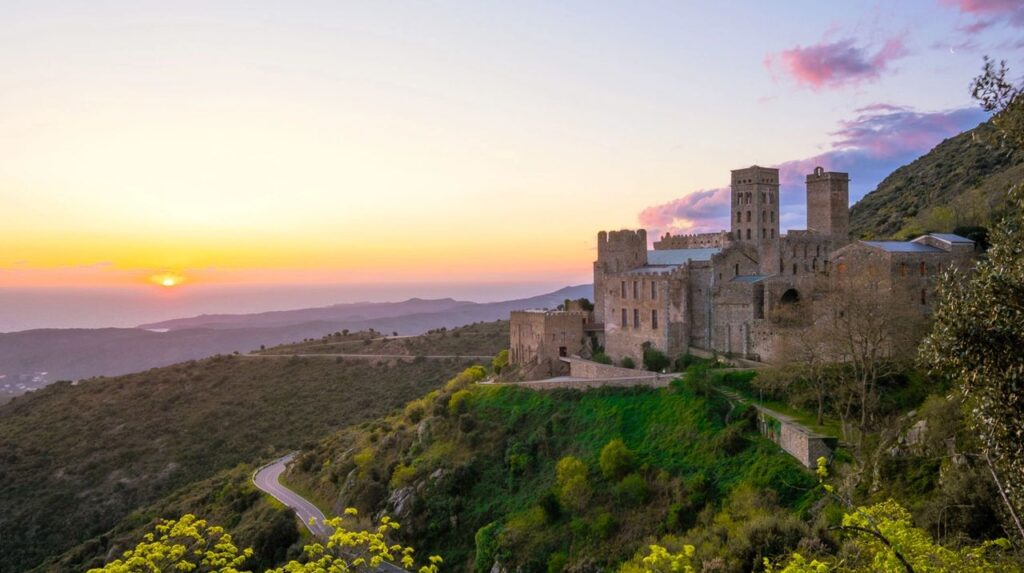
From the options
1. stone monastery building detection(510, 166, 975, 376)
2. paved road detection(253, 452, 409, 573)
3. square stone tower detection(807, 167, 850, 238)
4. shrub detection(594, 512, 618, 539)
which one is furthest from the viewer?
square stone tower detection(807, 167, 850, 238)

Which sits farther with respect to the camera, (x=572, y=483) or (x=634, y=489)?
(x=572, y=483)

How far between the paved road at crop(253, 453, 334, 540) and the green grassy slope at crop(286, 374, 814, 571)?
1.35 meters

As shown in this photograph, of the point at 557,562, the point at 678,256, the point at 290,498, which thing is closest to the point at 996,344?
the point at 557,562

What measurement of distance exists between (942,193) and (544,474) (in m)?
55.2

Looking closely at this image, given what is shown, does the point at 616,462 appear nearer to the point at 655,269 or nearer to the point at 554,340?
the point at 554,340

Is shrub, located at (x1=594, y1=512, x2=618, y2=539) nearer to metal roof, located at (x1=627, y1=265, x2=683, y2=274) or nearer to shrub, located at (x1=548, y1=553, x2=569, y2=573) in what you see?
shrub, located at (x1=548, y1=553, x2=569, y2=573)

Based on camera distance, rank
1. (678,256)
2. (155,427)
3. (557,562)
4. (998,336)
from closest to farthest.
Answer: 1. (998,336)
2. (557,562)
3. (678,256)
4. (155,427)

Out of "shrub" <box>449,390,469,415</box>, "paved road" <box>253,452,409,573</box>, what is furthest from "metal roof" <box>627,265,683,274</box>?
"paved road" <box>253,452,409,573</box>

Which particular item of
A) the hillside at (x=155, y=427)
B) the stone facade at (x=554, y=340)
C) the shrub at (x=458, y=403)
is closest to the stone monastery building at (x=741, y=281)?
the stone facade at (x=554, y=340)

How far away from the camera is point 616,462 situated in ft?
117

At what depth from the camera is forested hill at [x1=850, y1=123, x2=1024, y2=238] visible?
2027 inches

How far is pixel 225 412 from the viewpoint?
241 feet

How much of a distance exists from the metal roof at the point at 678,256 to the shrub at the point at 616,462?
15135 millimetres

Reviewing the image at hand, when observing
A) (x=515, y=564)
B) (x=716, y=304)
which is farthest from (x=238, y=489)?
(x=716, y=304)
